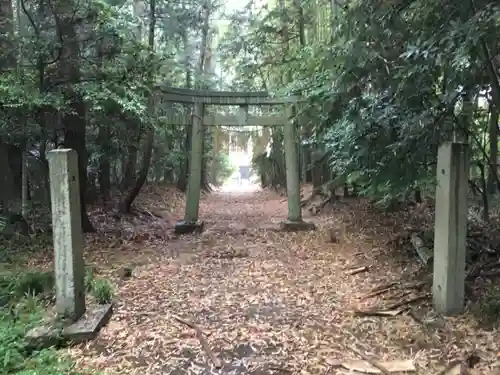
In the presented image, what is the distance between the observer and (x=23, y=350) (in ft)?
11.6

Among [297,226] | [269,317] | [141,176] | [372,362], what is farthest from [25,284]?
[297,226]

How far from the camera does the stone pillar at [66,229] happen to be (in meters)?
3.89

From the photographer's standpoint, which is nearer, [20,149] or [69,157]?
[69,157]

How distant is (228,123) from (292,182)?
196 centimetres

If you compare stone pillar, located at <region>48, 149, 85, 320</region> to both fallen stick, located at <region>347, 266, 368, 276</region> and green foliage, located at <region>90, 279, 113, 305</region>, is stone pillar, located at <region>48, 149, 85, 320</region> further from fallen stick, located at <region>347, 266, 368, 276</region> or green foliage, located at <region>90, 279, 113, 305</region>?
fallen stick, located at <region>347, 266, 368, 276</region>

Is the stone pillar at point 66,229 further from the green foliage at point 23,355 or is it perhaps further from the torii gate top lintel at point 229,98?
the torii gate top lintel at point 229,98

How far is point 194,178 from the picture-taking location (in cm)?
948

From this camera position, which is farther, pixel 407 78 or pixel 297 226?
pixel 297 226

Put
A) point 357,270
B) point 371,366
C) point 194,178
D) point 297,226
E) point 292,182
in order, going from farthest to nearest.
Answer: point 292,182 < point 194,178 < point 297,226 < point 357,270 < point 371,366

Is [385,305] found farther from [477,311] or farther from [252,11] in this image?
[252,11]

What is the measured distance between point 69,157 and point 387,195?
4.72 m

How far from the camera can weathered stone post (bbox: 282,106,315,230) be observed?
9258mm

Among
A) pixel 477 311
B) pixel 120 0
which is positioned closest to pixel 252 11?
pixel 120 0

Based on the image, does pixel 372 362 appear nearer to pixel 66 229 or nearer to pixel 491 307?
pixel 491 307
